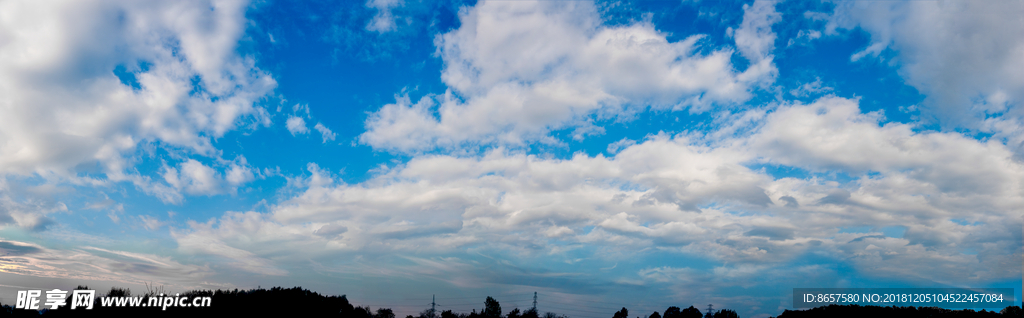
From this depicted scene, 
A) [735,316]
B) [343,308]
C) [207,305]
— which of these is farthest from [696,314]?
[207,305]

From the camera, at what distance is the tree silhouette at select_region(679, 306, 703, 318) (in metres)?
127

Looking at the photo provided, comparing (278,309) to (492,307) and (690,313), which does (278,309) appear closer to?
(492,307)

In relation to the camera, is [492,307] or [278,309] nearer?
[278,309]

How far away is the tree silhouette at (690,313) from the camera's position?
12661cm

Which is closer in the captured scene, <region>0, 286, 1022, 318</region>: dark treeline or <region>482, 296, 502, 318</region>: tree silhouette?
<region>0, 286, 1022, 318</region>: dark treeline

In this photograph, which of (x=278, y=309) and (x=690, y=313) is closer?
(x=278, y=309)

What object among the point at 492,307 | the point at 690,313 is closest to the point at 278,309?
the point at 492,307

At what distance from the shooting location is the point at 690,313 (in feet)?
419

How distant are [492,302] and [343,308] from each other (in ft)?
213

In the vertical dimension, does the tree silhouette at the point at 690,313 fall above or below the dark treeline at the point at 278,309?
below

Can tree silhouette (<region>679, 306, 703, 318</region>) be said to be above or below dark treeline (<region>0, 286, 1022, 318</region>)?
below

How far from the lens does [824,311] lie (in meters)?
57.3

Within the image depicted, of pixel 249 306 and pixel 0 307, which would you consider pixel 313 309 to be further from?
pixel 0 307

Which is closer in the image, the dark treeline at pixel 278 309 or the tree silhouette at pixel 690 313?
the dark treeline at pixel 278 309
